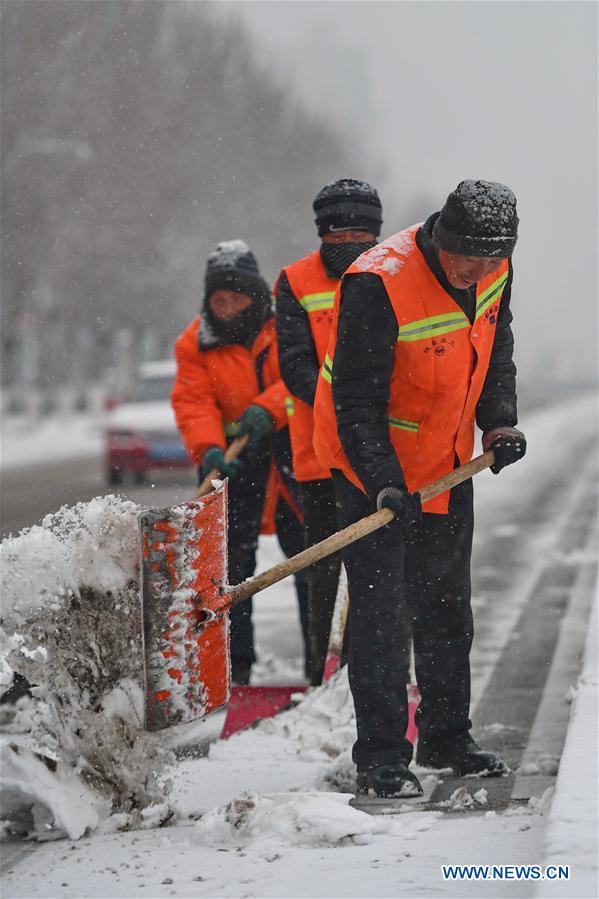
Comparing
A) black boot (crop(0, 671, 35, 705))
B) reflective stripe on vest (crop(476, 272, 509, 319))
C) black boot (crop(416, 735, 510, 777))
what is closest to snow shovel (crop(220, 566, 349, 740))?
black boot (crop(416, 735, 510, 777))

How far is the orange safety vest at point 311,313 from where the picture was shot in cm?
509

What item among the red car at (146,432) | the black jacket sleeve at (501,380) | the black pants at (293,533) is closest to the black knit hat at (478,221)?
the black jacket sleeve at (501,380)

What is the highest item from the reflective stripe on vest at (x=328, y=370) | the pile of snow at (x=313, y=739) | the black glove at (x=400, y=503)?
the reflective stripe on vest at (x=328, y=370)

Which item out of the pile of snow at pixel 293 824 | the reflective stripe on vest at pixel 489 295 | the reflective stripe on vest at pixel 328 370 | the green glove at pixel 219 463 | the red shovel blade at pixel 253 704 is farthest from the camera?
the green glove at pixel 219 463

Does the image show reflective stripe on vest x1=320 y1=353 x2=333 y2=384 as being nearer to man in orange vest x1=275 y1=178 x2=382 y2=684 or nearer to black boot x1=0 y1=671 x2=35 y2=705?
man in orange vest x1=275 y1=178 x2=382 y2=684

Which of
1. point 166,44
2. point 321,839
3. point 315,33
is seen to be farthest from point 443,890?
point 315,33

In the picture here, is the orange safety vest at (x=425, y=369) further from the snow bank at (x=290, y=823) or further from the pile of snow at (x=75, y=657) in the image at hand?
the snow bank at (x=290, y=823)

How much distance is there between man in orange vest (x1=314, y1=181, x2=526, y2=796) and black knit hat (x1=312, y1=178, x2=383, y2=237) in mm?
848

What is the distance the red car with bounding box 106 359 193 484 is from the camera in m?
17.3

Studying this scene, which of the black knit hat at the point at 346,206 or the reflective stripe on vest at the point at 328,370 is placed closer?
the reflective stripe on vest at the point at 328,370

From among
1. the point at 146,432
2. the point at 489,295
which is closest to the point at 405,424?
the point at 489,295

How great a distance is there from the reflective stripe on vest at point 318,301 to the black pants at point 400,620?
918 mm

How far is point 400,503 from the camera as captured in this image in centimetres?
394

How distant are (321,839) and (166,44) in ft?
125
